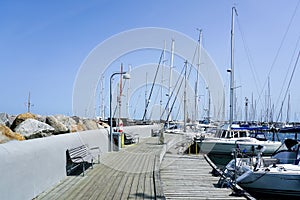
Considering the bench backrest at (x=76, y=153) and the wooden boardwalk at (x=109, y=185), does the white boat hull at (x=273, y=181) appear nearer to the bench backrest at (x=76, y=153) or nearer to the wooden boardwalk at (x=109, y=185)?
the wooden boardwalk at (x=109, y=185)

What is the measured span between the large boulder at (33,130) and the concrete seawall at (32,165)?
316 cm

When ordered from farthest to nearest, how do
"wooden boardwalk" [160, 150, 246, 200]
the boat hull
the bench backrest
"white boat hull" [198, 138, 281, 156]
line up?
"white boat hull" [198, 138, 281, 156]
the boat hull
the bench backrest
"wooden boardwalk" [160, 150, 246, 200]

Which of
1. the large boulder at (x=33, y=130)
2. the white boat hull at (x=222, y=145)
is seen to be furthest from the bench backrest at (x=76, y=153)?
the white boat hull at (x=222, y=145)

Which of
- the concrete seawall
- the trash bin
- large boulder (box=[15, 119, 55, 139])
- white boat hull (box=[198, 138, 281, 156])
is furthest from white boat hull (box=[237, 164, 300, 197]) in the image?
white boat hull (box=[198, 138, 281, 156])

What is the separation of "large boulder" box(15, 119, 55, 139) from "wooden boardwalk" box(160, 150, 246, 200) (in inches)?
201

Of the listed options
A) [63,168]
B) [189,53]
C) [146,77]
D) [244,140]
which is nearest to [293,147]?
[244,140]

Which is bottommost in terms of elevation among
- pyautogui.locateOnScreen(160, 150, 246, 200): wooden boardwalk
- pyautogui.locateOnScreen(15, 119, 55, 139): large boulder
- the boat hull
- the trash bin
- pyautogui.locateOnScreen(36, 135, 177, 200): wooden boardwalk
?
the boat hull

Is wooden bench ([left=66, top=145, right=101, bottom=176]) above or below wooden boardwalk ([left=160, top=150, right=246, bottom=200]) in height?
above

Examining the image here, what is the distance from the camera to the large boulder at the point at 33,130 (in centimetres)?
1241

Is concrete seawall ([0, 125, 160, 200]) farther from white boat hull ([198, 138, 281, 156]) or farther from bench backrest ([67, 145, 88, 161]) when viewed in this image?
white boat hull ([198, 138, 281, 156])

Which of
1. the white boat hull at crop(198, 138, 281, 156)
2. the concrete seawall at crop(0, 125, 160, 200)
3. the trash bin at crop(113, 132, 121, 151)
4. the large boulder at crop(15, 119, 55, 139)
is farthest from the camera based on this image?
the white boat hull at crop(198, 138, 281, 156)

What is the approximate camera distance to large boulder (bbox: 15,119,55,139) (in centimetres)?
1241

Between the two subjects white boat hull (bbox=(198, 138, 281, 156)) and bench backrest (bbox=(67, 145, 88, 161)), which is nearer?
bench backrest (bbox=(67, 145, 88, 161))

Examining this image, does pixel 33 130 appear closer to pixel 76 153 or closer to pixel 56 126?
pixel 56 126
